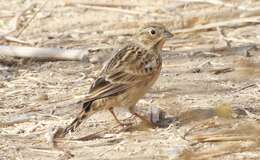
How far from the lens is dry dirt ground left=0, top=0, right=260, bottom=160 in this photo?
731cm

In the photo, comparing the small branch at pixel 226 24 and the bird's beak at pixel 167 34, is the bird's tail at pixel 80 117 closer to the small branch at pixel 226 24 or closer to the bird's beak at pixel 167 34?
the bird's beak at pixel 167 34

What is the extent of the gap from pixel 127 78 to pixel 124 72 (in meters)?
0.09

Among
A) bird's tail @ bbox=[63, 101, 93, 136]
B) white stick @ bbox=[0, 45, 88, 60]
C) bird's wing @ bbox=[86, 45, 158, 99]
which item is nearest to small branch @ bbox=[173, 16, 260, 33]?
white stick @ bbox=[0, 45, 88, 60]

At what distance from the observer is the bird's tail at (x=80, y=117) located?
299 inches

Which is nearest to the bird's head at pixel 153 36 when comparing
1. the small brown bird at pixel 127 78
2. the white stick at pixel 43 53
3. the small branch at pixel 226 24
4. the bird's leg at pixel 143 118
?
the small brown bird at pixel 127 78

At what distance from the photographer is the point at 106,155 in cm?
723

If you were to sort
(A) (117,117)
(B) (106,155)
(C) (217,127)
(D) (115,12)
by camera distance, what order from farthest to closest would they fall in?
(D) (115,12), (A) (117,117), (C) (217,127), (B) (106,155)

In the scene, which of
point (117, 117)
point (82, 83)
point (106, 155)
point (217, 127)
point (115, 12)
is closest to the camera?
point (106, 155)

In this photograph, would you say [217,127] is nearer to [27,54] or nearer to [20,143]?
[20,143]

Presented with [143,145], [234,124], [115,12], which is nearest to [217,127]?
[234,124]

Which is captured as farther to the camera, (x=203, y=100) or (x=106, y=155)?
(x=203, y=100)

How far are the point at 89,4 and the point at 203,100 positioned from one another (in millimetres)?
3570

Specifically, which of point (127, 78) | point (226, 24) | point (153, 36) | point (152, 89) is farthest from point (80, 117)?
point (226, 24)

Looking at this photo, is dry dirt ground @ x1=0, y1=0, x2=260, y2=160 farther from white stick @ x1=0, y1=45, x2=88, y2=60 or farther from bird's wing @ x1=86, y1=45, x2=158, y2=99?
bird's wing @ x1=86, y1=45, x2=158, y2=99
